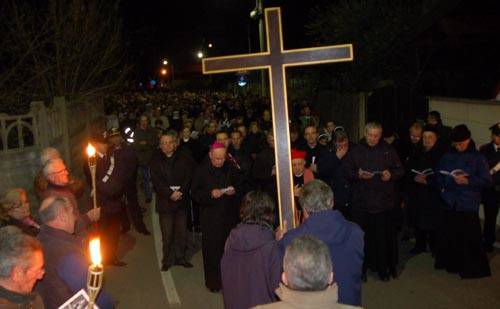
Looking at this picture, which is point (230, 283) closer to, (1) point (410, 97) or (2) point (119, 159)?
(2) point (119, 159)

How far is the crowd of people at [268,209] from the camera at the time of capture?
14.2 feet

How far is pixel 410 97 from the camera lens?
14.5 m

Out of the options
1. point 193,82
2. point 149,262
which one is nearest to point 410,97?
point 149,262

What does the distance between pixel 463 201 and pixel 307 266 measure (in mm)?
5239

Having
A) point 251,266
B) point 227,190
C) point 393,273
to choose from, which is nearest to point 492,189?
point 393,273

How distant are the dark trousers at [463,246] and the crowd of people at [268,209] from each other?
1 cm

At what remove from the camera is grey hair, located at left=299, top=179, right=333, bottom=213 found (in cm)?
442

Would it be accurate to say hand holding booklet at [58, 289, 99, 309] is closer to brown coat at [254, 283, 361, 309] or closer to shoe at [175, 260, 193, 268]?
brown coat at [254, 283, 361, 309]

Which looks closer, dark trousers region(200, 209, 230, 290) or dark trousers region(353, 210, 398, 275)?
dark trousers region(200, 209, 230, 290)

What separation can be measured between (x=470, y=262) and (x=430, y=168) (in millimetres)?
1481

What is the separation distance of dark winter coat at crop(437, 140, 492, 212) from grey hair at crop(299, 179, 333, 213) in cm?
370

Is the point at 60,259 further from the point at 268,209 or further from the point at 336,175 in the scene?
the point at 336,175

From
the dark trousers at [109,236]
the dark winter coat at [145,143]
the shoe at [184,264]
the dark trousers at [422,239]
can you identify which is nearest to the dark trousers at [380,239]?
the dark trousers at [422,239]

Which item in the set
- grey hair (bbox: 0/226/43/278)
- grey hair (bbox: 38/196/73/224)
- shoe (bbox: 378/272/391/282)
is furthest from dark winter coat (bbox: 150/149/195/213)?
grey hair (bbox: 0/226/43/278)
